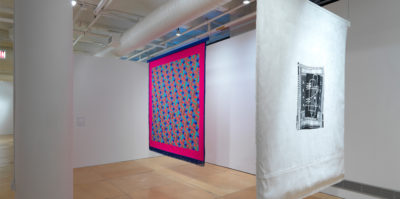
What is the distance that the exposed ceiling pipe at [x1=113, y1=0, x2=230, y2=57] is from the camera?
3.47m

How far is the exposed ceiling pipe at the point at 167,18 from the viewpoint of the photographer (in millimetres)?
3473

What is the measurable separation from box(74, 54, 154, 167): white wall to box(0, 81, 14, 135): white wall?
339 inches

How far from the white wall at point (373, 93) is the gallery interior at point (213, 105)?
1 cm

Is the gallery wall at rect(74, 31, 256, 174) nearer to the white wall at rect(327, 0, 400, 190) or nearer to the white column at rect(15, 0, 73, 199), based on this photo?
the white wall at rect(327, 0, 400, 190)

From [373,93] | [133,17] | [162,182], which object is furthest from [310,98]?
[133,17]

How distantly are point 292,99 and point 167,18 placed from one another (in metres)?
2.78

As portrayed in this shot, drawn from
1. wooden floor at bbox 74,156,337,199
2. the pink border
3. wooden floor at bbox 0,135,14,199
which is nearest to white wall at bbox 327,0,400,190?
wooden floor at bbox 74,156,337,199

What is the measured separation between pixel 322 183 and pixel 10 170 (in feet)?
18.9

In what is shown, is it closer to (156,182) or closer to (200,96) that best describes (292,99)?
(200,96)

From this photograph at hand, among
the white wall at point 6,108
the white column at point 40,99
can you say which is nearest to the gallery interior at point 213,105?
the white column at point 40,99

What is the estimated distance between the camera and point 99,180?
432cm

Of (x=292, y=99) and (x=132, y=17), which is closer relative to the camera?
(x=292, y=99)

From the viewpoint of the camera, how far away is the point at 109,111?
19.1 ft

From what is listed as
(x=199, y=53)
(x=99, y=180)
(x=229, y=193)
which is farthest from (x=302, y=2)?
(x=99, y=180)
